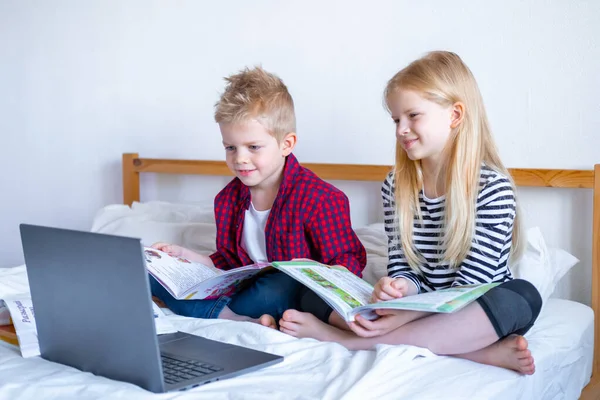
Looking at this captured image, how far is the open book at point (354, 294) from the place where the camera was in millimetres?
1058

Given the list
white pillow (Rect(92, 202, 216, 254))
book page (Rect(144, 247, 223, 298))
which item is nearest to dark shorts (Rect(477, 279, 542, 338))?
book page (Rect(144, 247, 223, 298))

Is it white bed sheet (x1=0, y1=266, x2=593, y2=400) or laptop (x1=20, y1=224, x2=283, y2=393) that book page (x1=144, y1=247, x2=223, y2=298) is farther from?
laptop (x1=20, y1=224, x2=283, y2=393)

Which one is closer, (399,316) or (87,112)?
(399,316)

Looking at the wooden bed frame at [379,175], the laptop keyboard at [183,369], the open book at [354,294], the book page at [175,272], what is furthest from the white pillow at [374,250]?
the laptop keyboard at [183,369]

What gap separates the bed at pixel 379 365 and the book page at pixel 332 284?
0.07m

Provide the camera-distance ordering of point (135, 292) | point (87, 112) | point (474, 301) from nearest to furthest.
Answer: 1. point (135, 292)
2. point (474, 301)
3. point (87, 112)

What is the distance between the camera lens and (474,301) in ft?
3.84

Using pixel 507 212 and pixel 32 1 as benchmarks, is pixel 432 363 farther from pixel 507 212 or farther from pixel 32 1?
pixel 32 1

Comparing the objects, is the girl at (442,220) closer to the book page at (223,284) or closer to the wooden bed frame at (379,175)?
the book page at (223,284)

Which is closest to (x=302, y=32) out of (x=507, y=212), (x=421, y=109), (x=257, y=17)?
(x=257, y=17)

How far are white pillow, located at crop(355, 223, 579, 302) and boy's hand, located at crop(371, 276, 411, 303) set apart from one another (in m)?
0.34

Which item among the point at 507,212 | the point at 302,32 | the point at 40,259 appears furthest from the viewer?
the point at 302,32

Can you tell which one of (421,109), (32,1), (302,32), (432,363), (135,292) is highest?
(32,1)

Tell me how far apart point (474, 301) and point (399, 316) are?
0.12 metres
